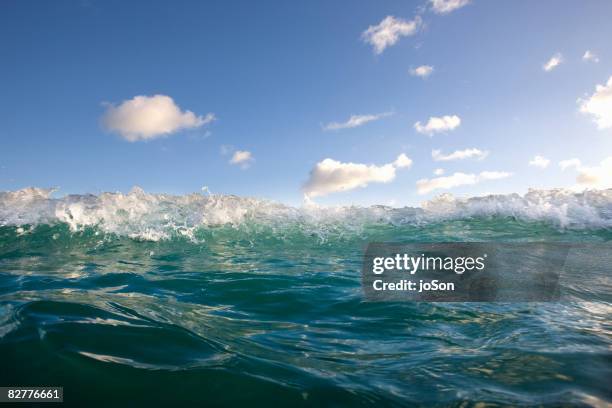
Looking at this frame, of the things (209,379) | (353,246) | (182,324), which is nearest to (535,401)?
(209,379)

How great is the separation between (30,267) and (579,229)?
53.4 ft

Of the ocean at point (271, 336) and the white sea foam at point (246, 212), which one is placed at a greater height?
the white sea foam at point (246, 212)

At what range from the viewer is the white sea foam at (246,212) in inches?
506

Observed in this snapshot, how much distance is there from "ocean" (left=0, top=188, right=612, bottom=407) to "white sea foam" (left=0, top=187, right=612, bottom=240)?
9.89 feet

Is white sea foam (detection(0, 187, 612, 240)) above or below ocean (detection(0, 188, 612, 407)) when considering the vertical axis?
above

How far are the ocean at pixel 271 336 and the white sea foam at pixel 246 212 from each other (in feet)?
9.89

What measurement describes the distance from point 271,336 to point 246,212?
13174mm

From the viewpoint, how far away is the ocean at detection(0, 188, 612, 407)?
2447 millimetres

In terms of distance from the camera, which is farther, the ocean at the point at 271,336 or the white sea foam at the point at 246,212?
the white sea foam at the point at 246,212

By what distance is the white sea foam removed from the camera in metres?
12.9

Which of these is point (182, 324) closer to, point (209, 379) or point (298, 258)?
point (209, 379)

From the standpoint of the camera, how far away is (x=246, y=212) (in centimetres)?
1670

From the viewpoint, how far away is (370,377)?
108 inches

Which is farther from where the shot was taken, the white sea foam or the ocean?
the white sea foam
